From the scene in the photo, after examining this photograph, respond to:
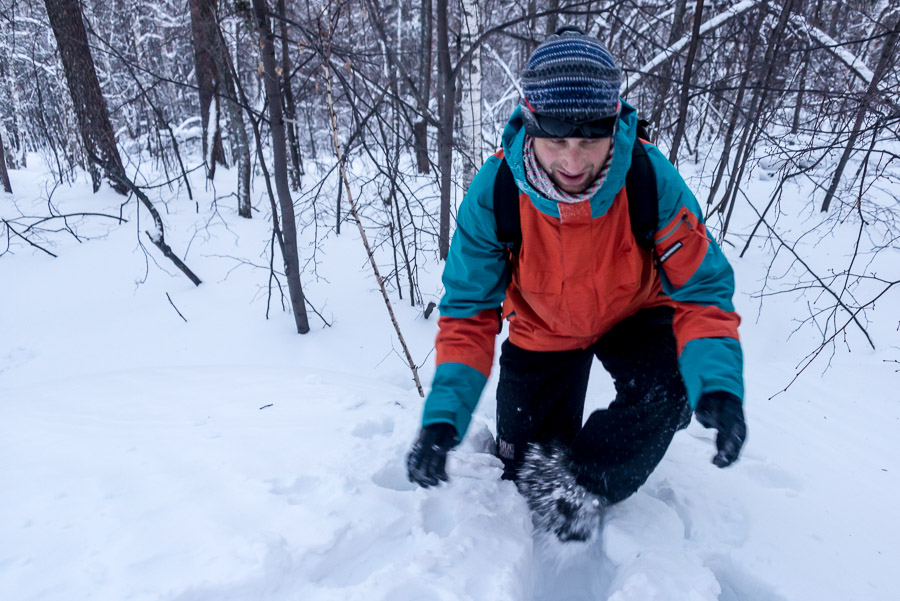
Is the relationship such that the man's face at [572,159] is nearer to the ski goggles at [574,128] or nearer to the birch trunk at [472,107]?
the ski goggles at [574,128]

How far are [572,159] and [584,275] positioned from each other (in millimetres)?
379

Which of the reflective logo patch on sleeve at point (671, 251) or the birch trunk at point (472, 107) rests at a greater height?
the birch trunk at point (472, 107)

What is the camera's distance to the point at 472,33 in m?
4.08

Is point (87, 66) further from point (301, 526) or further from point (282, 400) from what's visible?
point (301, 526)

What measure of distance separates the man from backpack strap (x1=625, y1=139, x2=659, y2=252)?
1 cm

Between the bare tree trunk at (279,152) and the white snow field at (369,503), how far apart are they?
1051 millimetres

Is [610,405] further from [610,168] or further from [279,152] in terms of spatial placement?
[279,152]

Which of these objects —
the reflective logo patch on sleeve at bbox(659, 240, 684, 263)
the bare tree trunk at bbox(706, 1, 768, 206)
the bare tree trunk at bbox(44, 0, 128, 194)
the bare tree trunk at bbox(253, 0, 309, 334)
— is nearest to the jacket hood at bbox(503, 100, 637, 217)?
A: the reflective logo patch on sleeve at bbox(659, 240, 684, 263)

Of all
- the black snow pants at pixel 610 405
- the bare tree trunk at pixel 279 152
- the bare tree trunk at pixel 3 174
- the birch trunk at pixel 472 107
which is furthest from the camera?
the bare tree trunk at pixel 3 174

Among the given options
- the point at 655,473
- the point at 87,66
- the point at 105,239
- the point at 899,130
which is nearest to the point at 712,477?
the point at 655,473

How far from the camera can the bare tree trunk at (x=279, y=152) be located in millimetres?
2979

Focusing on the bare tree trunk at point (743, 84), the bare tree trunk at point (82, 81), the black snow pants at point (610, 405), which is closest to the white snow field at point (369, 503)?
the black snow pants at point (610, 405)

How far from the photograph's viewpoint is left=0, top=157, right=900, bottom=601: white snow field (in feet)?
4.46

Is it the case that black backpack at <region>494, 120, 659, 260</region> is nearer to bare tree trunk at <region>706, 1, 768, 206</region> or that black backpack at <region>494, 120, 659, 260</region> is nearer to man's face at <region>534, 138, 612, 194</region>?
man's face at <region>534, 138, 612, 194</region>
